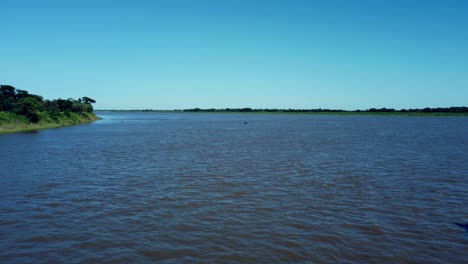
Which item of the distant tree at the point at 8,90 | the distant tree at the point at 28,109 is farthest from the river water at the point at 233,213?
the distant tree at the point at 8,90

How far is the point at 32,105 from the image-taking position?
63500 mm

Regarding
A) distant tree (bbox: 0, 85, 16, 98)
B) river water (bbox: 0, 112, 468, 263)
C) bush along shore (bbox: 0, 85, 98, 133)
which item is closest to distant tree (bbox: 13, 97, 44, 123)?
bush along shore (bbox: 0, 85, 98, 133)

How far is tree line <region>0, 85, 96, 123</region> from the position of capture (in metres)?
62.2

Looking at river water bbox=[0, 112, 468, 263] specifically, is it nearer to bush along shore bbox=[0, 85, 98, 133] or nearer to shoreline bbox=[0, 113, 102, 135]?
shoreline bbox=[0, 113, 102, 135]

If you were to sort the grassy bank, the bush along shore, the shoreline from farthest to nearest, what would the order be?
the bush along shore, the grassy bank, the shoreline

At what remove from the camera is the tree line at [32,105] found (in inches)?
2451

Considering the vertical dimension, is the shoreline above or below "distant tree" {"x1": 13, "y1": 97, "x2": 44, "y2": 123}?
below

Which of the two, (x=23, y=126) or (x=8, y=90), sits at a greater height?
(x=8, y=90)

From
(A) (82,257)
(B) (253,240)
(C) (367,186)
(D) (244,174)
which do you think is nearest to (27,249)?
(A) (82,257)

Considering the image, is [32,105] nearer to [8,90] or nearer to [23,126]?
[23,126]

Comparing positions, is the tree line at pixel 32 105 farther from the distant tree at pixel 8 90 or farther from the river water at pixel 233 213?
the river water at pixel 233 213

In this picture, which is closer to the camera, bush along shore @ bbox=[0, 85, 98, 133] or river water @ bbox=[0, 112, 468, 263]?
river water @ bbox=[0, 112, 468, 263]

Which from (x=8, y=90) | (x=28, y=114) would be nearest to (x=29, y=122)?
(x=28, y=114)

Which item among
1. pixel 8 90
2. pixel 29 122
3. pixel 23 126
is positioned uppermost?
pixel 8 90
